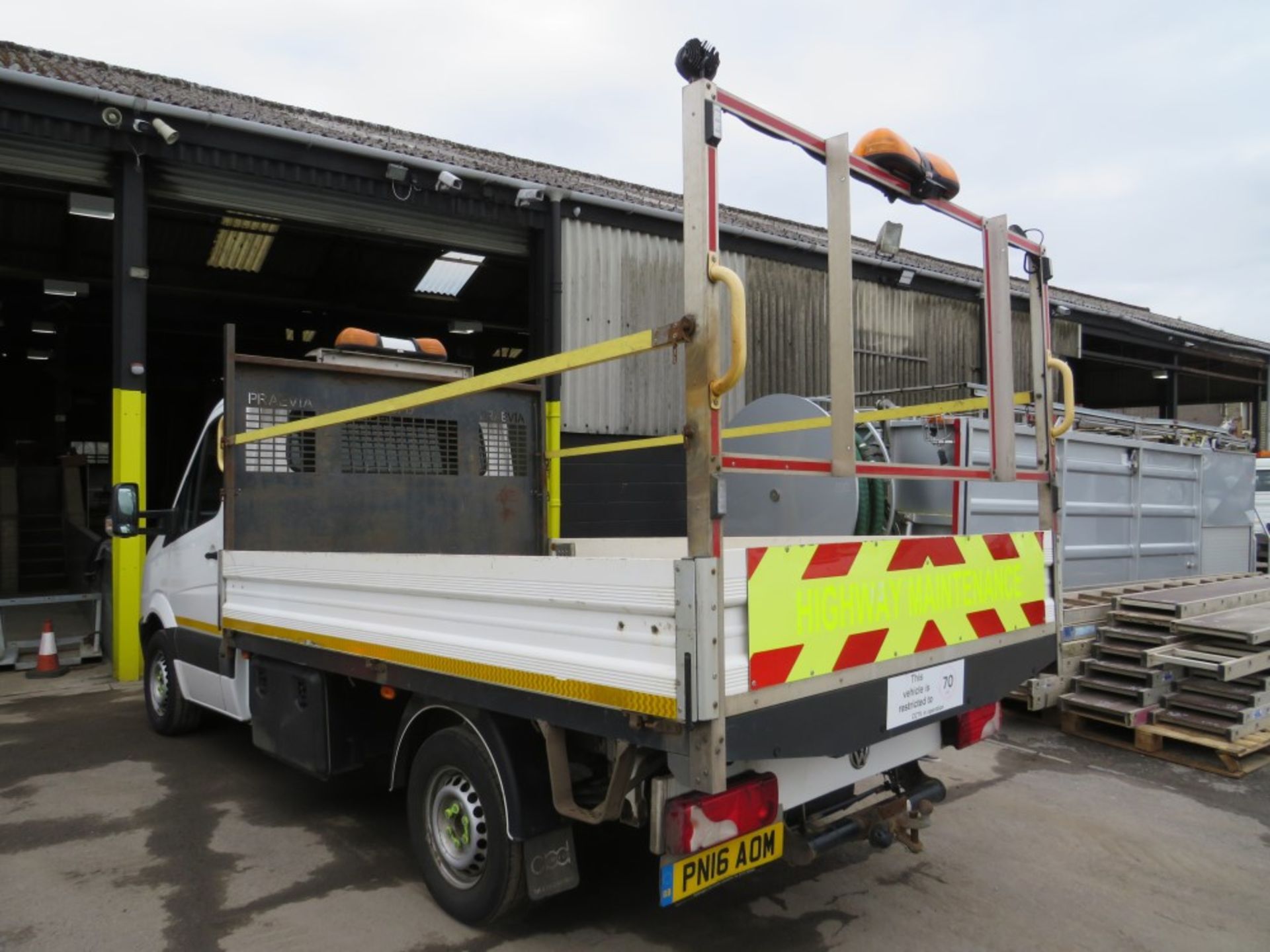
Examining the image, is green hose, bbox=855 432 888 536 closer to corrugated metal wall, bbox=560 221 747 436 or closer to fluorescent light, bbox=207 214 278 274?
corrugated metal wall, bbox=560 221 747 436

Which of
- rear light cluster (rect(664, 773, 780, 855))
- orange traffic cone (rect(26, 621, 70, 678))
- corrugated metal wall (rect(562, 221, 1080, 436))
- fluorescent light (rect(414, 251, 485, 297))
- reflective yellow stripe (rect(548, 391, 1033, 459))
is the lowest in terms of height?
orange traffic cone (rect(26, 621, 70, 678))

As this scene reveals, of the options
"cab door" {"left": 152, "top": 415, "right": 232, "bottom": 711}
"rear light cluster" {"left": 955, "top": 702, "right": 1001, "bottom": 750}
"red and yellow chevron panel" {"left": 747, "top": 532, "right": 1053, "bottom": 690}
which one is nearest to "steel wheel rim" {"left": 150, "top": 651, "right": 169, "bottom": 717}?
"cab door" {"left": 152, "top": 415, "right": 232, "bottom": 711}

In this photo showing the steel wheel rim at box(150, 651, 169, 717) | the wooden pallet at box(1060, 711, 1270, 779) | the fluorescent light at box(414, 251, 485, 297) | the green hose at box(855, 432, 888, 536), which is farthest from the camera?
the fluorescent light at box(414, 251, 485, 297)

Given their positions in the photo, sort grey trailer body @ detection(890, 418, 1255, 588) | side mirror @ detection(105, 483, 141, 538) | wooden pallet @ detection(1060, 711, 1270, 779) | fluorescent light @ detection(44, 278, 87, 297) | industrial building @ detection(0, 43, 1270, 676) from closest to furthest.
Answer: side mirror @ detection(105, 483, 141, 538) → wooden pallet @ detection(1060, 711, 1270, 779) → grey trailer body @ detection(890, 418, 1255, 588) → industrial building @ detection(0, 43, 1270, 676) → fluorescent light @ detection(44, 278, 87, 297)

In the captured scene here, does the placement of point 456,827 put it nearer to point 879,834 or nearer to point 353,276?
point 879,834

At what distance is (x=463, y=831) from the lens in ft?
10.6

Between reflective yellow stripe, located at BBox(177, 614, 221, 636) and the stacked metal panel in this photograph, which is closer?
reflective yellow stripe, located at BBox(177, 614, 221, 636)

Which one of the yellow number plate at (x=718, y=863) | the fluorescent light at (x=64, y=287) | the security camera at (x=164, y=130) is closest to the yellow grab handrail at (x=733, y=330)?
the yellow number plate at (x=718, y=863)

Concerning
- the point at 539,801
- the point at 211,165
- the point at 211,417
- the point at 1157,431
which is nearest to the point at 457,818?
the point at 539,801

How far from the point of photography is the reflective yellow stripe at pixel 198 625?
482 centimetres

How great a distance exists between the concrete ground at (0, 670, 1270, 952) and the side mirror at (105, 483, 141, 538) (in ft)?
4.67

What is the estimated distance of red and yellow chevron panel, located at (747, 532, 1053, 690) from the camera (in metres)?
2.45

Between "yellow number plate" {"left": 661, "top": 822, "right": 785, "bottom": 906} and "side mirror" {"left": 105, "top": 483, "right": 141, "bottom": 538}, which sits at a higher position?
"side mirror" {"left": 105, "top": 483, "right": 141, "bottom": 538}

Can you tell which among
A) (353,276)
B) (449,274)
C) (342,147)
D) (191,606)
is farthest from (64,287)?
(191,606)
